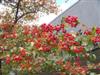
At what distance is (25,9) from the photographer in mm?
15930

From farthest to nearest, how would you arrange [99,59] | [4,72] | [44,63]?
[99,59], [4,72], [44,63]

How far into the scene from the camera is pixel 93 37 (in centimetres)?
654

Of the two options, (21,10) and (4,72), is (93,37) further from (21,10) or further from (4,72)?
(21,10)

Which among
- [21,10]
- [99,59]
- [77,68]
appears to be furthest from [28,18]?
[77,68]

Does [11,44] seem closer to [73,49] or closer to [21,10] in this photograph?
[73,49]

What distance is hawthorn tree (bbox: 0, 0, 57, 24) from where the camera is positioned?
15.6m

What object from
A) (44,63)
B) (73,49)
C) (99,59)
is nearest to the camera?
(73,49)

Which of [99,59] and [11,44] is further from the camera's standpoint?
[99,59]

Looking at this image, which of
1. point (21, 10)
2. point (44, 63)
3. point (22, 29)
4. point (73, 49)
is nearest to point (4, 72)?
point (22, 29)

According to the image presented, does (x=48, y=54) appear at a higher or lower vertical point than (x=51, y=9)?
lower

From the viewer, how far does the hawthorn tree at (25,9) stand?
15602 millimetres

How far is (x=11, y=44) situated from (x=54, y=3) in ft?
27.6

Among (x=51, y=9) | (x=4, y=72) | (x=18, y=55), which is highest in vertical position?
(x=51, y=9)

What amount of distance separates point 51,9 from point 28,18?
3.71 feet
